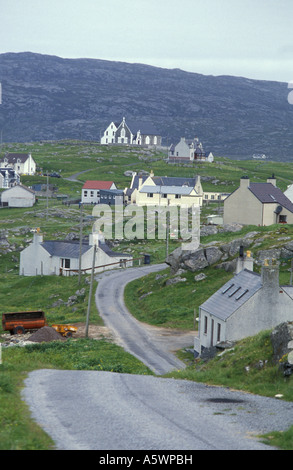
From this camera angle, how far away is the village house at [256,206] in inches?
3327

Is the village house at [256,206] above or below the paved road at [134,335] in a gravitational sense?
above

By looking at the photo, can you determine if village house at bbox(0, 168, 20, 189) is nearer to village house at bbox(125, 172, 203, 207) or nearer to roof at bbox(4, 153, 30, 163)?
Answer: roof at bbox(4, 153, 30, 163)

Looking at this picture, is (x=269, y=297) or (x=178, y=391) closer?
(x=178, y=391)

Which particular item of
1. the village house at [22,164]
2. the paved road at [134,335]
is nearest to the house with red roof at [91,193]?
the village house at [22,164]

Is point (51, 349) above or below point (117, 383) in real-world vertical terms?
below

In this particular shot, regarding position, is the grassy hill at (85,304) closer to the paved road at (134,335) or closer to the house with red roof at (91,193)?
the paved road at (134,335)

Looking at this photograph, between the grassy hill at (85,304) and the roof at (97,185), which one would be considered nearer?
the grassy hill at (85,304)

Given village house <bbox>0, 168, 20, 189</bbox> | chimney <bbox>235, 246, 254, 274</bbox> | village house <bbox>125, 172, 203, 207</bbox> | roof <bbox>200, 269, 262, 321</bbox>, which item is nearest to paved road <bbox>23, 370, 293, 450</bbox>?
roof <bbox>200, 269, 262, 321</bbox>

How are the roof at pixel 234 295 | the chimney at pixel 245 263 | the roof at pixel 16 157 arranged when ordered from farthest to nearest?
the roof at pixel 16 157 → the chimney at pixel 245 263 → the roof at pixel 234 295
